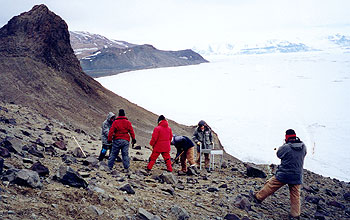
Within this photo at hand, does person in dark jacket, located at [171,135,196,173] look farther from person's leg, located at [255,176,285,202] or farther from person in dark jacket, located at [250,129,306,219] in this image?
person in dark jacket, located at [250,129,306,219]

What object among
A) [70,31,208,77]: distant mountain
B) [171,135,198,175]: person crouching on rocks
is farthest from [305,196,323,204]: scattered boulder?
[70,31,208,77]: distant mountain

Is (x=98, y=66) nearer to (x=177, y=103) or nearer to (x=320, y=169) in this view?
(x=177, y=103)

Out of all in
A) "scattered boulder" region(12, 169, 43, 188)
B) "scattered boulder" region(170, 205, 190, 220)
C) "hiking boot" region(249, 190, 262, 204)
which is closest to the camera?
"scattered boulder" region(12, 169, 43, 188)

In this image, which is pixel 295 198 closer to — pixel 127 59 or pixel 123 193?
pixel 123 193

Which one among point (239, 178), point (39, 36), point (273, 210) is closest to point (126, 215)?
point (273, 210)

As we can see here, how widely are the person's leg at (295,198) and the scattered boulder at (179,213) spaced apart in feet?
7.95

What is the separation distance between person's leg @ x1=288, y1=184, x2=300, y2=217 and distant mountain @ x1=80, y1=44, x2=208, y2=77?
100037mm

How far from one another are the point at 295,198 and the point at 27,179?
202 inches

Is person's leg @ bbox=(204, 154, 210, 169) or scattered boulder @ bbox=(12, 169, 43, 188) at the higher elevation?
scattered boulder @ bbox=(12, 169, 43, 188)

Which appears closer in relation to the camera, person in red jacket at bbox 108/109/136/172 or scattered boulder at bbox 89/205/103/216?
scattered boulder at bbox 89/205/103/216

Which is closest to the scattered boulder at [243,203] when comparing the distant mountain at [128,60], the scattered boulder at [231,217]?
the scattered boulder at [231,217]

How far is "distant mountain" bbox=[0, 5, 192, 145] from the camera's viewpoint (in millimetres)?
18844

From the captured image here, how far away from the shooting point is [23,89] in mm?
19625

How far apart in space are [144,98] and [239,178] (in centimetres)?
3965
